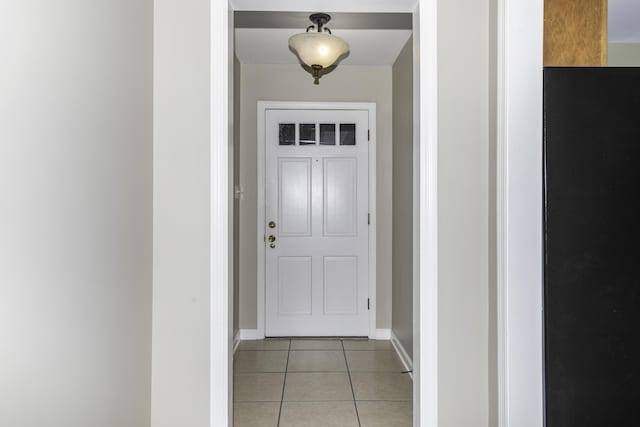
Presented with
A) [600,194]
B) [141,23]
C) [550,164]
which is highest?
[141,23]

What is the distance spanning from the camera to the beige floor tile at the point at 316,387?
287 centimetres

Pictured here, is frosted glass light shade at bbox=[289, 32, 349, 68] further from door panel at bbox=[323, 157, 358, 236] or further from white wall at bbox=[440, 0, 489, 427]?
door panel at bbox=[323, 157, 358, 236]

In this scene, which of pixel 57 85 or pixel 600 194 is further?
pixel 600 194

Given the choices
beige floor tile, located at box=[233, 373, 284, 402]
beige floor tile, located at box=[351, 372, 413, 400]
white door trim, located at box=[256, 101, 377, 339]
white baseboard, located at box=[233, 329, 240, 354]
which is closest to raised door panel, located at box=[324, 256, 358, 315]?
white door trim, located at box=[256, 101, 377, 339]

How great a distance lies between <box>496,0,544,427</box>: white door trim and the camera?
5.25 feet

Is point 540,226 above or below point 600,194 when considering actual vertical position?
below

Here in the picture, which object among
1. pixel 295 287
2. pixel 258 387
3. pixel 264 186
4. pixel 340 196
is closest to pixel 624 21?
pixel 340 196

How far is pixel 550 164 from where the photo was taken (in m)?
1.63

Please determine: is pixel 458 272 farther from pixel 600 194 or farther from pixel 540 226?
pixel 600 194

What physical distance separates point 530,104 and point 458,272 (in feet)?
2.30

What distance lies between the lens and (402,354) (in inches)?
144

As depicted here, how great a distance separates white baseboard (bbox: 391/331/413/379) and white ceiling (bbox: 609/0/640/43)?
2.98 metres

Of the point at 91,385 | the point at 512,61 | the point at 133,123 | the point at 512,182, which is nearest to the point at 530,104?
the point at 512,61

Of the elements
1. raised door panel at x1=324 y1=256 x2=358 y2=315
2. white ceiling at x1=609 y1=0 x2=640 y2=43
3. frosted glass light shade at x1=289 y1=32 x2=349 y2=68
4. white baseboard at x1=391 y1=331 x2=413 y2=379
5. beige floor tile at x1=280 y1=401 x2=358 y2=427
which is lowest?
beige floor tile at x1=280 y1=401 x2=358 y2=427
